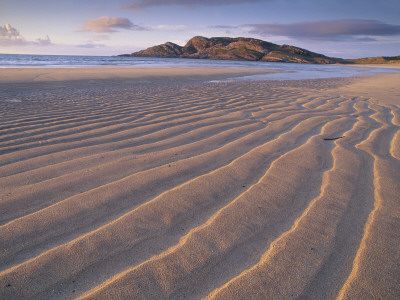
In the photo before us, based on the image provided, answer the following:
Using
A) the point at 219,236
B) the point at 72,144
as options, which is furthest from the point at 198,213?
the point at 72,144

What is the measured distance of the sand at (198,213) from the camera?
1.09 m

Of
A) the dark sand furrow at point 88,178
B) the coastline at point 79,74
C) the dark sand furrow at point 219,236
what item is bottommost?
the coastline at point 79,74

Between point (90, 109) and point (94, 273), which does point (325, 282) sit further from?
point (90, 109)

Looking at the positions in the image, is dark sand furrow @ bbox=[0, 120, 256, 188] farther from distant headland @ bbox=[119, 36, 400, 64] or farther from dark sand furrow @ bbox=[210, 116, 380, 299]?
distant headland @ bbox=[119, 36, 400, 64]

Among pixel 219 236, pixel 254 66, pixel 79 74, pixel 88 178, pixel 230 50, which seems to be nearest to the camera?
pixel 219 236

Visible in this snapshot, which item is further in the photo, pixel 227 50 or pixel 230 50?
pixel 227 50

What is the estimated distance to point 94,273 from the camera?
1.12 metres

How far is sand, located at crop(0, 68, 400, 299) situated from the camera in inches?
42.9

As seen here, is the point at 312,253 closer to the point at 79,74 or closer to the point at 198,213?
the point at 198,213

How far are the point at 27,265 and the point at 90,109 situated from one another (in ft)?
11.1

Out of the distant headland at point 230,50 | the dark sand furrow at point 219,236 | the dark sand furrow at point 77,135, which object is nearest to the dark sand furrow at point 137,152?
the dark sand furrow at point 77,135

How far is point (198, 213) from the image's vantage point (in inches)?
60.5

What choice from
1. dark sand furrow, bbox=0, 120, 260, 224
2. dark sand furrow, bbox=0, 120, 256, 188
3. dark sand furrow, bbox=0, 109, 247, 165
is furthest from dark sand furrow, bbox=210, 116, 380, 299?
dark sand furrow, bbox=0, 109, 247, 165

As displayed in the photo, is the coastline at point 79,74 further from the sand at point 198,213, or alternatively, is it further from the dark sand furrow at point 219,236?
the dark sand furrow at point 219,236
